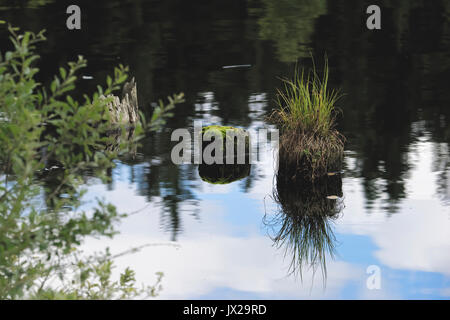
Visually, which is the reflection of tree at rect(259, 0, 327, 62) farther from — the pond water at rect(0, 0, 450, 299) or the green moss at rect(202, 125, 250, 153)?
the green moss at rect(202, 125, 250, 153)

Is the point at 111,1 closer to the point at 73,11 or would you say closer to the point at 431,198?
the point at 73,11


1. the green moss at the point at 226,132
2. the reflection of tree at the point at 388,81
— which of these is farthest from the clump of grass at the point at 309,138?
the green moss at the point at 226,132

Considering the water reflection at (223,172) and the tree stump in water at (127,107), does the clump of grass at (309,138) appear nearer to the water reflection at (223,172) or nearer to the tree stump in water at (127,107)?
the water reflection at (223,172)

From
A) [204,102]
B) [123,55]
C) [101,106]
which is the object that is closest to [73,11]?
[123,55]

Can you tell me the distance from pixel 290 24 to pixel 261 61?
12.3 feet

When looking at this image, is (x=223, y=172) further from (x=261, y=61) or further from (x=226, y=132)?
(x=261, y=61)

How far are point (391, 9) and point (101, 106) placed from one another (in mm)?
17745

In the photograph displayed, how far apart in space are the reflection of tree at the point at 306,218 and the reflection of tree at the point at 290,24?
6.83 m

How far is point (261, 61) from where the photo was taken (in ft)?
53.9

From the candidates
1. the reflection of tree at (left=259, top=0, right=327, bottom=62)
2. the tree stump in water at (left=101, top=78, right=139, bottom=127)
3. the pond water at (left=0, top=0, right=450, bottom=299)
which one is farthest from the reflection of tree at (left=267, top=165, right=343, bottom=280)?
the reflection of tree at (left=259, top=0, right=327, bottom=62)

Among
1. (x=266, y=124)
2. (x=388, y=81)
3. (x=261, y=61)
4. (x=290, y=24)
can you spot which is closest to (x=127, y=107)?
(x=266, y=124)

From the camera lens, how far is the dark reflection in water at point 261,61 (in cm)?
1096

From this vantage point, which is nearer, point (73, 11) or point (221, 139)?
point (221, 139)

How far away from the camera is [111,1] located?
23.3m
